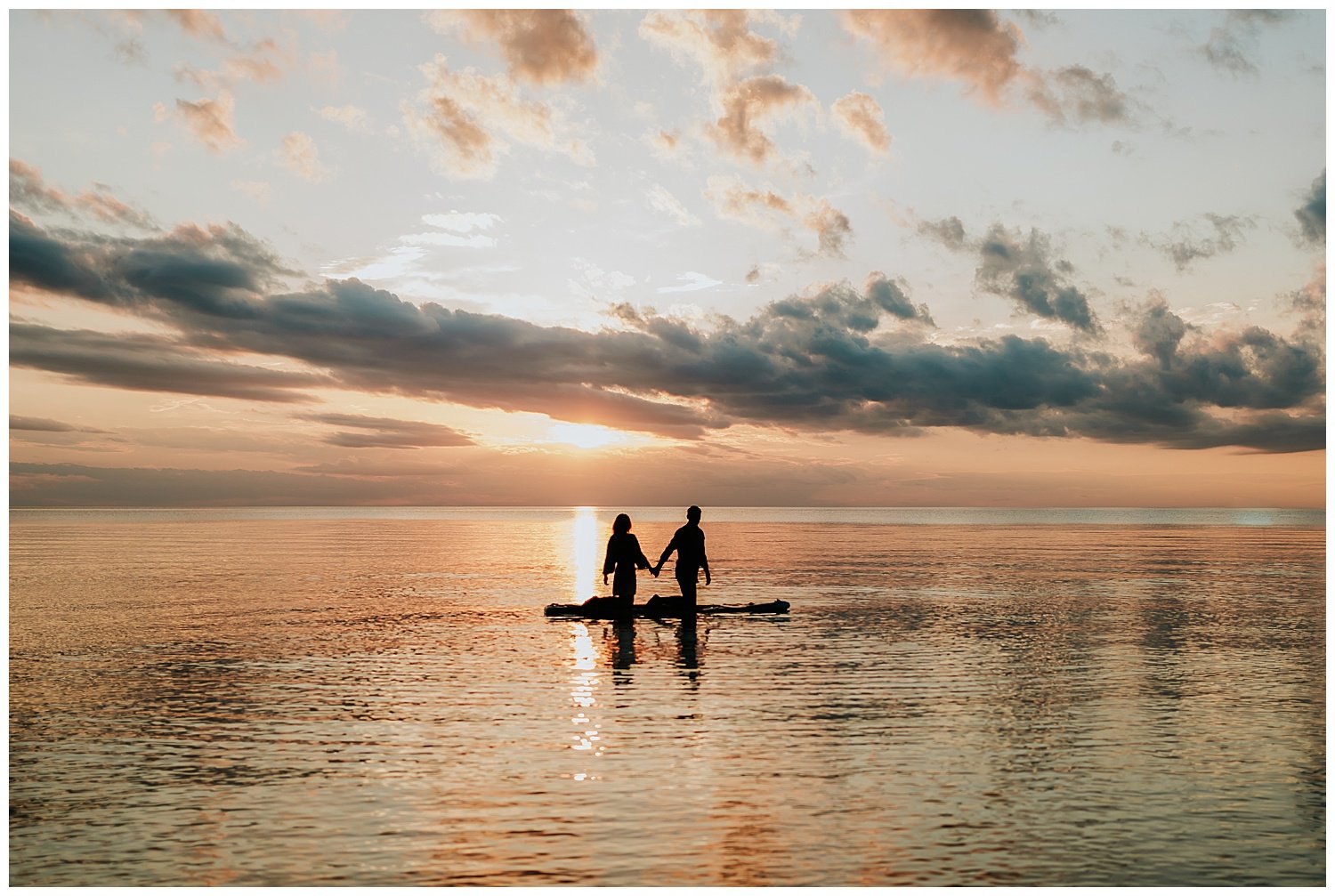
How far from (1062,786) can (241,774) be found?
36.6 ft

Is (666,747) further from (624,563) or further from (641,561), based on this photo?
(624,563)

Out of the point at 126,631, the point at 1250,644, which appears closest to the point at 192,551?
the point at 126,631

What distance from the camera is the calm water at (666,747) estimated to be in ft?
36.4

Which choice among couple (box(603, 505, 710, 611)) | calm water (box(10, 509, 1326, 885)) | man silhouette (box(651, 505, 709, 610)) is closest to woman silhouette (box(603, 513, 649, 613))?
couple (box(603, 505, 710, 611))

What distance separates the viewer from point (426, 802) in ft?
42.1

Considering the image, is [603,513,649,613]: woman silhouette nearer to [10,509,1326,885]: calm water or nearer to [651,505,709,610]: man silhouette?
[651,505,709,610]: man silhouette

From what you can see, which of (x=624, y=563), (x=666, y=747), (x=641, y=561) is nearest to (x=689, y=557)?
(x=641, y=561)

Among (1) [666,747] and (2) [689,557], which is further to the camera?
(2) [689,557]

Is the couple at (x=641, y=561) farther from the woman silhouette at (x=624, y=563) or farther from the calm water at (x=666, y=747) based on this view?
the calm water at (x=666, y=747)

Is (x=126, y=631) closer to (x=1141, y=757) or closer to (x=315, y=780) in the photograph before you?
(x=315, y=780)

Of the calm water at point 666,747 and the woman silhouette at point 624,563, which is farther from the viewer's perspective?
the woman silhouette at point 624,563

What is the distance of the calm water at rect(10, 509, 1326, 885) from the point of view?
1110 cm

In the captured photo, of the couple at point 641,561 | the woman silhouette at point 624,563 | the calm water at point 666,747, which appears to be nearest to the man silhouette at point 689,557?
the couple at point 641,561

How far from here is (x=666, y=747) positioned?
50.7 ft
